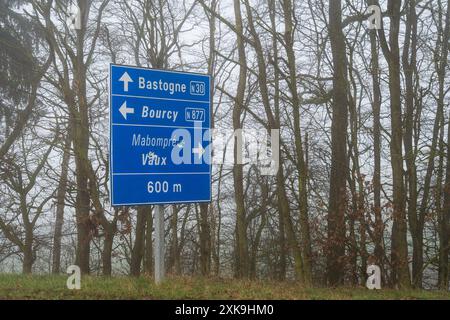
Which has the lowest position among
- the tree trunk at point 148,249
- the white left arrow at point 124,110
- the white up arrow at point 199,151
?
the tree trunk at point 148,249

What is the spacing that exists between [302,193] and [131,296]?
22.8 ft

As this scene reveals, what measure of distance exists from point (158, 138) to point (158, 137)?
0.02m

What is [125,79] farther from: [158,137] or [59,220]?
[59,220]

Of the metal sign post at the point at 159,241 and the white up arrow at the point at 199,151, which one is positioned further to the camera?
the metal sign post at the point at 159,241

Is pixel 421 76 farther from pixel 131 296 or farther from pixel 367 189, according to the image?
pixel 131 296

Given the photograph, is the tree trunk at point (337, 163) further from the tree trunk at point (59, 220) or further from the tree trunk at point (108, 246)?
the tree trunk at point (59, 220)

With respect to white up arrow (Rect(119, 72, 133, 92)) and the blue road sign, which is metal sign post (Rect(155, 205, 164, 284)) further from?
white up arrow (Rect(119, 72, 133, 92))

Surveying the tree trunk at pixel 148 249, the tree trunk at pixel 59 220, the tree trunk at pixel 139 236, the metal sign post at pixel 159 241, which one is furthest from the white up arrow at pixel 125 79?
the tree trunk at pixel 148 249

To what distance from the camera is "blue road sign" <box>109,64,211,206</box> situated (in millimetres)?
8781

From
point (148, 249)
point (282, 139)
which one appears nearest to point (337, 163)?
point (282, 139)

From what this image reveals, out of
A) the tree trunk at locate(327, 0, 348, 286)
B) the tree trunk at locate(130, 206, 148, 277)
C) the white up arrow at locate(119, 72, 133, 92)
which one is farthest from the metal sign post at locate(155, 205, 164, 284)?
the tree trunk at locate(130, 206, 148, 277)

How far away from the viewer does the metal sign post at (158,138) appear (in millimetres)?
8789

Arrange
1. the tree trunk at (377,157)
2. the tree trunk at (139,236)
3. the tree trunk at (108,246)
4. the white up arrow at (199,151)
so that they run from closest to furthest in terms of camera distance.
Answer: the white up arrow at (199,151) → the tree trunk at (377,157) → the tree trunk at (108,246) → the tree trunk at (139,236)

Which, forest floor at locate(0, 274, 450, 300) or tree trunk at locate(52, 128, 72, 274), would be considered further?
tree trunk at locate(52, 128, 72, 274)
